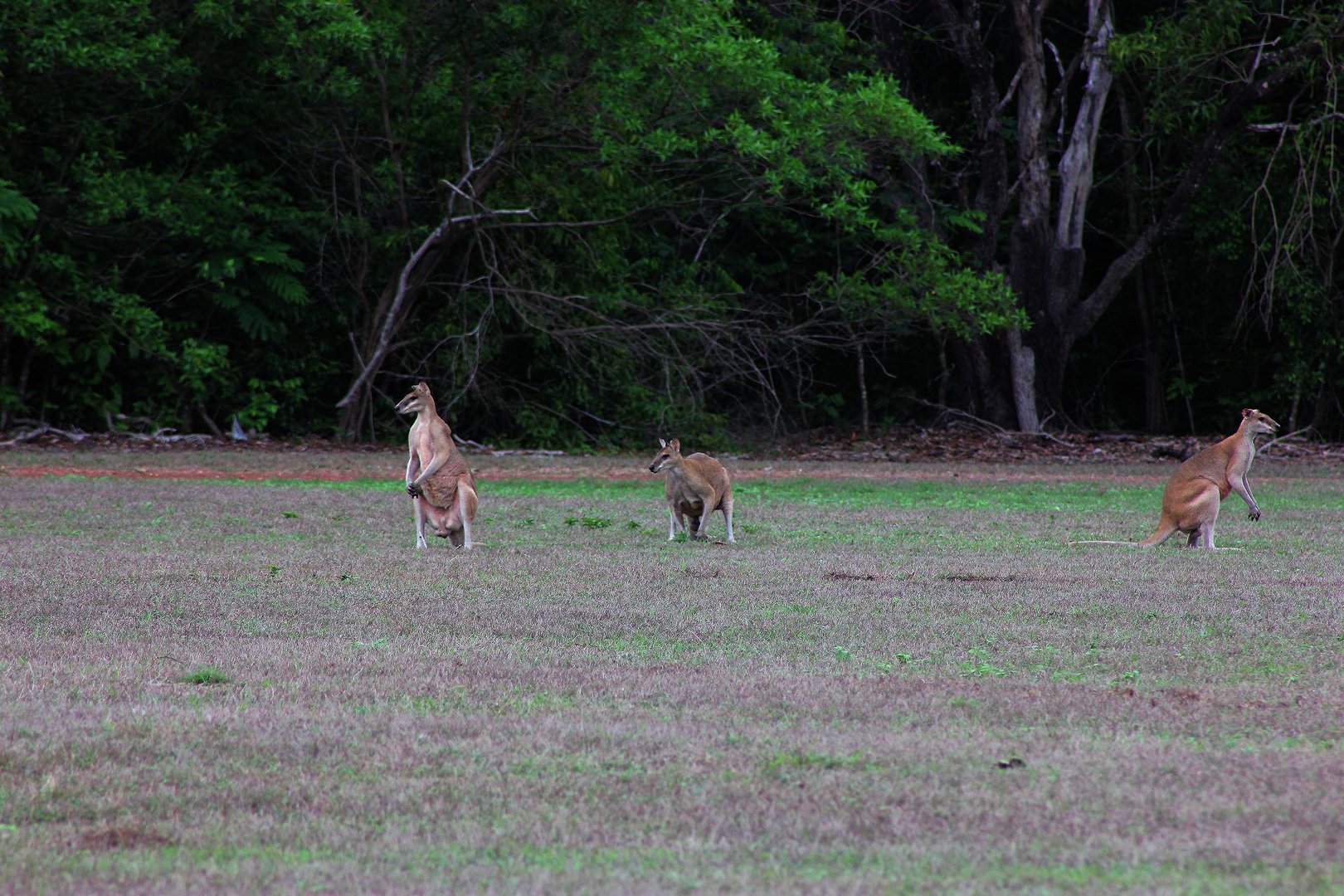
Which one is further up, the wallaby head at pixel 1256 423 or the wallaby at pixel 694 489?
the wallaby head at pixel 1256 423

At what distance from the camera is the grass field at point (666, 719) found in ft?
13.1

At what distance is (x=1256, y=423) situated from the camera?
1279 cm

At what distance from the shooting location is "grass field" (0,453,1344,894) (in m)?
3.99

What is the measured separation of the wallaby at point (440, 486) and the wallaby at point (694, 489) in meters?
1.52

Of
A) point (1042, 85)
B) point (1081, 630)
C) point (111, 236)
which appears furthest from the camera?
point (1042, 85)

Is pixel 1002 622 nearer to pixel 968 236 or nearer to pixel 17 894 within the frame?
pixel 17 894

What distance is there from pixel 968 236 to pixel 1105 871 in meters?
28.3

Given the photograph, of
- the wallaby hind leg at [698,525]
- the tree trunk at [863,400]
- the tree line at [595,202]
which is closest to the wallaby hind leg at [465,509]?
the wallaby hind leg at [698,525]

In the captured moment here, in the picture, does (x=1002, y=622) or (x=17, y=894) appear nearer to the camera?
(x=17, y=894)

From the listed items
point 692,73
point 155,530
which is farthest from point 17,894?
point 692,73

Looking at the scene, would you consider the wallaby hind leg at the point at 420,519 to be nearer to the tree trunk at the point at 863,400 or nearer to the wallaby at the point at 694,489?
the wallaby at the point at 694,489

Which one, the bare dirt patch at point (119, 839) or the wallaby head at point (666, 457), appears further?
the wallaby head at point (666, 457)

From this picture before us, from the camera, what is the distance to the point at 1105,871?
3.85m

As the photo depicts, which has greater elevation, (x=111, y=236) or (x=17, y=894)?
(x=111, y=236)
